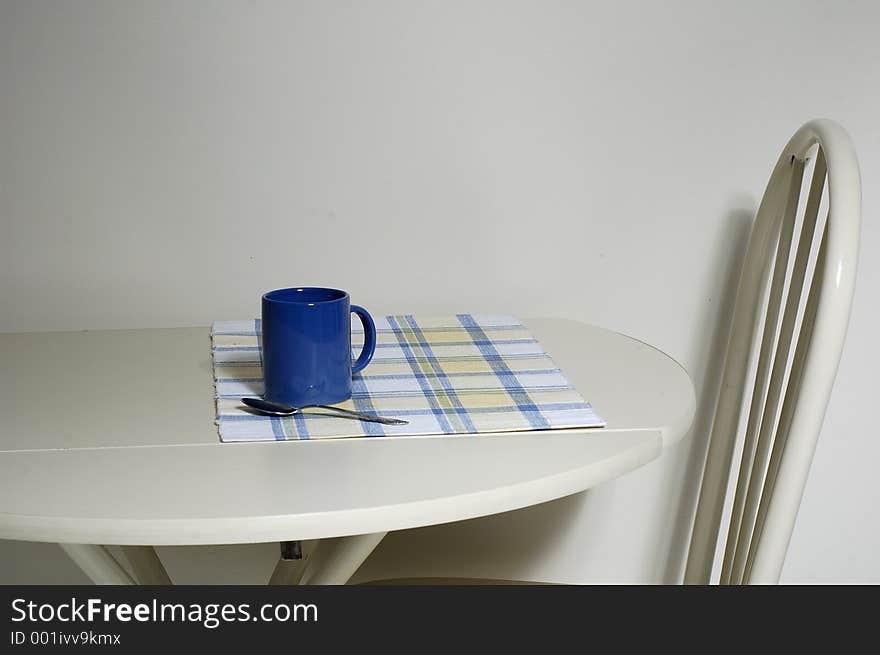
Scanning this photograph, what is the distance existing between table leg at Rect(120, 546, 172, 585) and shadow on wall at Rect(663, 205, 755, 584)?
86 centimetres

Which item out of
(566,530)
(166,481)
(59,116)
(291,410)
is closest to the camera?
(166,481)

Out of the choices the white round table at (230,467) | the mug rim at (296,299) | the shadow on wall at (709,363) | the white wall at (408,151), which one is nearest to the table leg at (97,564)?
the white round table at (230,467)

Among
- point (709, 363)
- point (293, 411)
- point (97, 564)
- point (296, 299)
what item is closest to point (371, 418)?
point (293, 411)

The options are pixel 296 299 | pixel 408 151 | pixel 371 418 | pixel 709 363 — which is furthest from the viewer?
pixel 709 363

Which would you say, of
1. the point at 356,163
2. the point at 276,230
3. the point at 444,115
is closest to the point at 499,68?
the point at 444,115

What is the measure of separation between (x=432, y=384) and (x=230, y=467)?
0.30 metres

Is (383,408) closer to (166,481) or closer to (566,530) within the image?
(166,481)

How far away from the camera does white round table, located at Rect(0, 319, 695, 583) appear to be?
737mm

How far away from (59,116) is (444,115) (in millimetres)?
543

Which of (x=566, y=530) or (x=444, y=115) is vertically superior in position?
(x=444, y=115)

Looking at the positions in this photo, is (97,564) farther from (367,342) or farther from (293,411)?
(367,342)

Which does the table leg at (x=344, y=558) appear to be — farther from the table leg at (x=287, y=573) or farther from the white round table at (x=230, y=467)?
the table leg at (x=287, y=573)

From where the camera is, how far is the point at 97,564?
90cm

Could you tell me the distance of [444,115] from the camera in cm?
143
